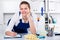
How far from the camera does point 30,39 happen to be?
136cm

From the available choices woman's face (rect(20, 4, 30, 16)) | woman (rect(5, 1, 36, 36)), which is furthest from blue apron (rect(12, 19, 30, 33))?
woman's face (rect(20, 4, 30, 16))

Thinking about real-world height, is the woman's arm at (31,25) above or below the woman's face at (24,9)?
below

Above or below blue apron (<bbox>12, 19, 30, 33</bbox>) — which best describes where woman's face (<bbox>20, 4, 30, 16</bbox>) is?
above

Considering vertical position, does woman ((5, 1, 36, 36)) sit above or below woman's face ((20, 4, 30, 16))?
below

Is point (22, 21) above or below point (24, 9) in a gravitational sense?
below

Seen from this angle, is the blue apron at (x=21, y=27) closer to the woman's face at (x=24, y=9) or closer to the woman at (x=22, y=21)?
the woman at (x=22, y=21)

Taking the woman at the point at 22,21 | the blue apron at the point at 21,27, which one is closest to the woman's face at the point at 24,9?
the woman at the point at 22,21

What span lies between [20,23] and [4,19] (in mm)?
1064

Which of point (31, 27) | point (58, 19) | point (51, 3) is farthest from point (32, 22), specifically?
point (58, 19)

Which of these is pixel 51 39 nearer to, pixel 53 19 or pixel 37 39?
pixel 37 39

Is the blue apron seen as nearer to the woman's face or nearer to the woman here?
the woman

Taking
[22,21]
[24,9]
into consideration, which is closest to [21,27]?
[22,21]

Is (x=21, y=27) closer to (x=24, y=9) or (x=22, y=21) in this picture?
(x=22, y=21)

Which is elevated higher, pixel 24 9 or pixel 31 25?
pixel 24 9
